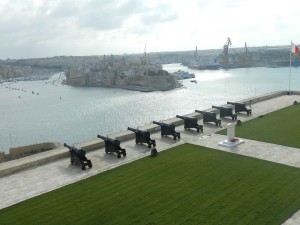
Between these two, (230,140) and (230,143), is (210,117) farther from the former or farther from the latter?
(230,143)

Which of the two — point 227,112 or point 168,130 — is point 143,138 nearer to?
point 168,130

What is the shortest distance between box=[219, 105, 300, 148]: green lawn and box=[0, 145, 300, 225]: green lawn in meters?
2.66

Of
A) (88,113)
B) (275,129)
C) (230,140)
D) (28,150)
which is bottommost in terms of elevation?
(88,113)

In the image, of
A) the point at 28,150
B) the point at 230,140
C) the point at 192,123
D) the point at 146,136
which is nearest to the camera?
the point at 230,140

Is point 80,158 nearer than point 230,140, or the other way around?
point 80,158

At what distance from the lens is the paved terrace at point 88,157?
30.2ft

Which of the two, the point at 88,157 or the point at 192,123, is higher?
the point at 192,123

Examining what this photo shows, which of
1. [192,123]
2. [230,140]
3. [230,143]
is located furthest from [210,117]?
[230,143]

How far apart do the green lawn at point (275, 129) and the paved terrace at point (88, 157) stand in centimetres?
70

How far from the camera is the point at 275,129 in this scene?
14.2m

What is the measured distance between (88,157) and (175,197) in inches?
172

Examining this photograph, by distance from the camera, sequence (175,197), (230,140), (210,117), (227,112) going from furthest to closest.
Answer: (227,112) < (210,117) < (230,140) < (175,197)

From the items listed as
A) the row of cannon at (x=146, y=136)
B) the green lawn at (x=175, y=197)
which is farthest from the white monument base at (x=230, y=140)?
the row of cannon at (x=146, y=136)

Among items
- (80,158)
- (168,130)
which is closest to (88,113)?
(168,130)
